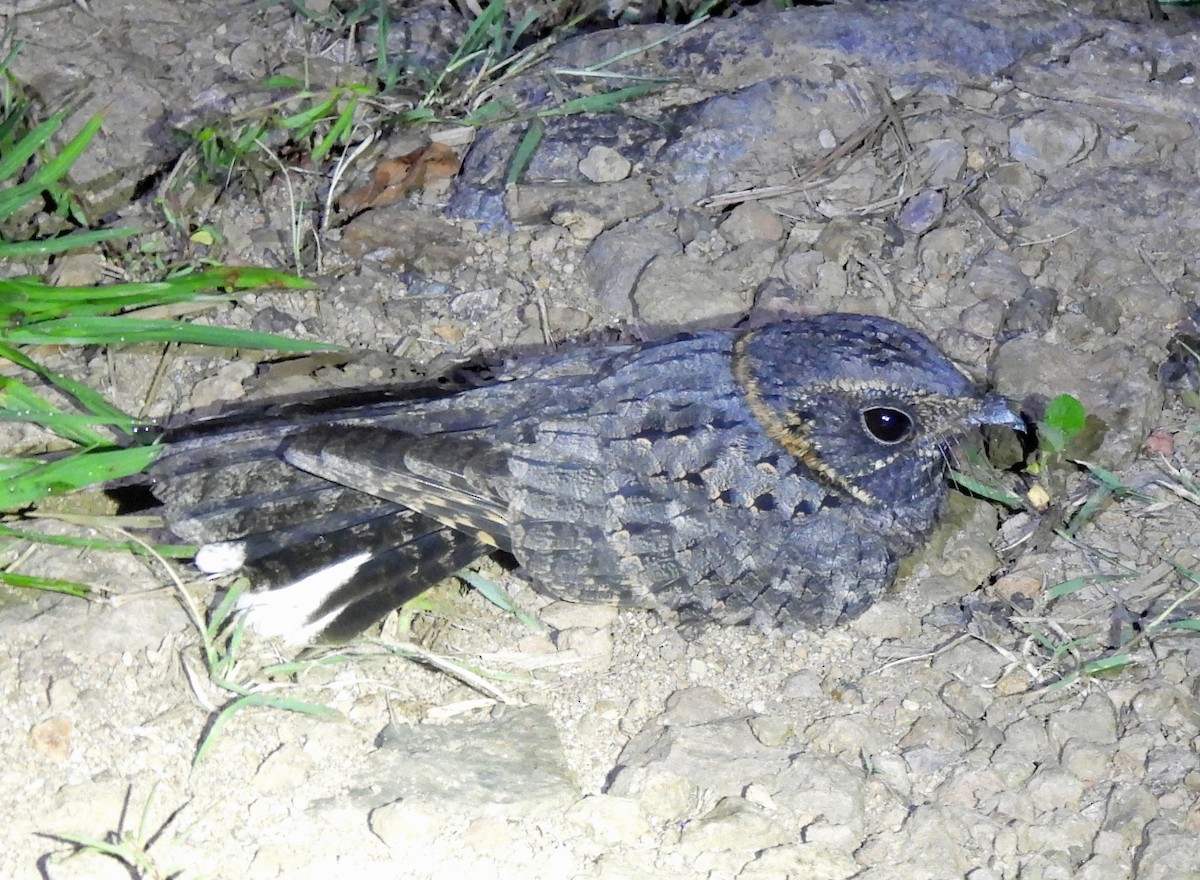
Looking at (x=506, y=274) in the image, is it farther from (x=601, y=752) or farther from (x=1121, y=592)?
(x=1121, y=592)

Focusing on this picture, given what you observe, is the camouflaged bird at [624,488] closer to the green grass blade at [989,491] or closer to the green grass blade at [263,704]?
the green grass blade at [263,704]

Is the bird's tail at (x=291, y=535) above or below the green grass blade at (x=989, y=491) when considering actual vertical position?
above

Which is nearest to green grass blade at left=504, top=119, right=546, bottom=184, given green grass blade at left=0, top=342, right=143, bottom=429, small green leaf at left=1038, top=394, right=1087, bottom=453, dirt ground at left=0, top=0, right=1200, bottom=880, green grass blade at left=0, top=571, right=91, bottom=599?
dirt ground at left=0, top=0, right=1200, bottom=880

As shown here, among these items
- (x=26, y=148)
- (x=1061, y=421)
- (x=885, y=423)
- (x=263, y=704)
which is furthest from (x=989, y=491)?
(x=26, y=148)

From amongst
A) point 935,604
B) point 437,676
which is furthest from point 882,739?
point 437,676

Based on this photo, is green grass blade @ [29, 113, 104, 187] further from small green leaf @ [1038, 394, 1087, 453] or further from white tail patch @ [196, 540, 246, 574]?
small green leaf @ [1038, 394, 1087, 453]

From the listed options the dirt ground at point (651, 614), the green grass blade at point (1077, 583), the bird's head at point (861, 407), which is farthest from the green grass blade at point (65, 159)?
the green grass blade at point (1077, 583)

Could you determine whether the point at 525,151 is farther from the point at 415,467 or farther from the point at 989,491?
the point at 989,491
